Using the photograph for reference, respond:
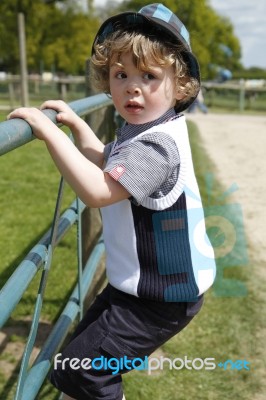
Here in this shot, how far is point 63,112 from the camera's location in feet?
5.24

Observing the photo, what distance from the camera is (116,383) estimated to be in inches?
62.6

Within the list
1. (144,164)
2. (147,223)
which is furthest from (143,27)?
(147,223)

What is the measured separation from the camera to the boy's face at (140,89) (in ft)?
4.86

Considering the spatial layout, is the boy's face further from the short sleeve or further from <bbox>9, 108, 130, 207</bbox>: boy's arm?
<bbox>9, 108, 130, 207</bbox>: boy's arm

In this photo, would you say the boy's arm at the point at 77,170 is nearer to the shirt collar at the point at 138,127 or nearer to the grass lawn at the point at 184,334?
the shirt collar at the point at 138,127

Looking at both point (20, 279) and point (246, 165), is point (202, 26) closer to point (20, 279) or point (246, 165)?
point (246, 165)

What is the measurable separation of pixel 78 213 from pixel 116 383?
758 mm

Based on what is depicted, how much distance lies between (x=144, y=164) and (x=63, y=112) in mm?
359

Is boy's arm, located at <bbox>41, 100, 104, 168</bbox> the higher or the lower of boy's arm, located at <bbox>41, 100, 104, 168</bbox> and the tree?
the higher

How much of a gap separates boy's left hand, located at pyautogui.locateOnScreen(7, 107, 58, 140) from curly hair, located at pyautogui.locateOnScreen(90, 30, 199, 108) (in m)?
0.32

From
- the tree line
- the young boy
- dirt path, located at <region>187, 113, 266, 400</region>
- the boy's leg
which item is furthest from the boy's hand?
the tree line

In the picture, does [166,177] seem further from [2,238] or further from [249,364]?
[2,238]

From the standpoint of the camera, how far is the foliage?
973 inches

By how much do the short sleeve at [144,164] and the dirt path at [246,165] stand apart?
2.60 meters
